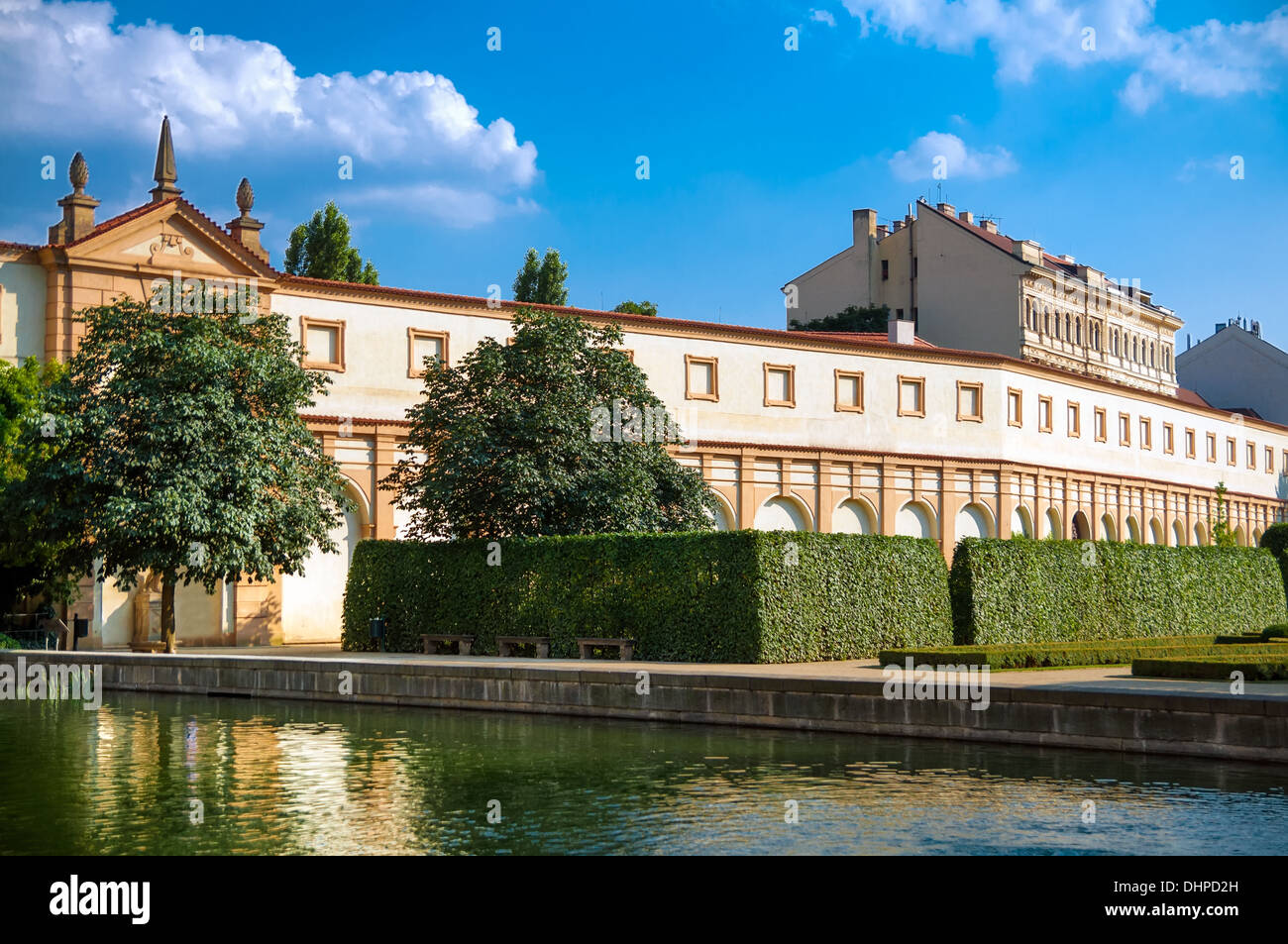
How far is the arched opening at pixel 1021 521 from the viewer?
5907cm

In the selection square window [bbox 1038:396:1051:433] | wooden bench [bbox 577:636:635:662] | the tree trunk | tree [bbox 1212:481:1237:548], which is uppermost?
square window [bbox 1038:396:1051:433]

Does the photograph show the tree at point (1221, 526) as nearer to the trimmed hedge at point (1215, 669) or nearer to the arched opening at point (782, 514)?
the arched opening at point (782, 514)

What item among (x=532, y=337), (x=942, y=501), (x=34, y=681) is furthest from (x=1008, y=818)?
(x=942, y=501)

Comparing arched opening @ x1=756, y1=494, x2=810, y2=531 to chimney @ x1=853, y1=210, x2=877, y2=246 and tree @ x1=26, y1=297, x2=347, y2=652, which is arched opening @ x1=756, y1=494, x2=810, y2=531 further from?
chimney @ x1=853, y1=210, x2=877, y2=246

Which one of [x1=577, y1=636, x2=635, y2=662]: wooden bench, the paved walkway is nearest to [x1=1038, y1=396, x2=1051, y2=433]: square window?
the paved walkway

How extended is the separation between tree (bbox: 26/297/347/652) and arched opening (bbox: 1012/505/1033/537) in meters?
33.9

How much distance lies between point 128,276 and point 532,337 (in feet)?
37.0

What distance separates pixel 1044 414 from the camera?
205ft

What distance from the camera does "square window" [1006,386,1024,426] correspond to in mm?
59688

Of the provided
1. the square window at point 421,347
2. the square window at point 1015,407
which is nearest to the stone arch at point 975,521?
the square window at point 1015,407

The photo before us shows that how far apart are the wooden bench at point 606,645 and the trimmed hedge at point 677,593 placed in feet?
1.02

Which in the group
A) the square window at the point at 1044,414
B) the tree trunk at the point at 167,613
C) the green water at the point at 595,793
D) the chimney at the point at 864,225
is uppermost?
the chimney at the point at 864,225

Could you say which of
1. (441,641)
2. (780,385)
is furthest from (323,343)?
(780,385)
